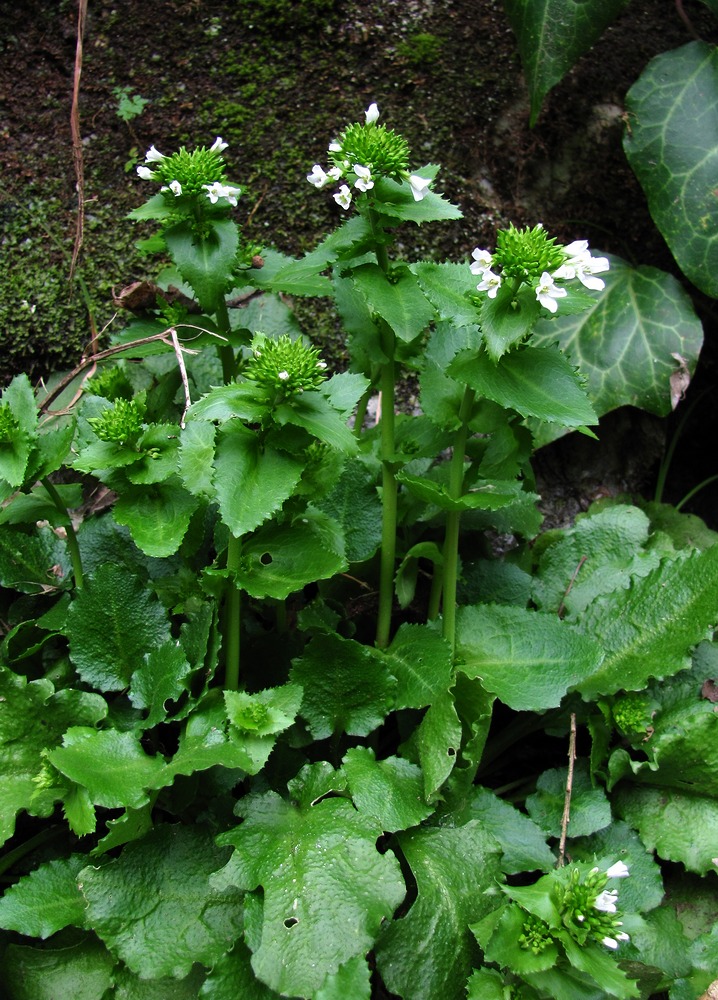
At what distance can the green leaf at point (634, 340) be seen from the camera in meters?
2.26

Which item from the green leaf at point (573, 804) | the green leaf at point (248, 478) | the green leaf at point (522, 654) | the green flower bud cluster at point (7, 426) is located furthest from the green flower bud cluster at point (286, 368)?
the green leaf at point (573, 804)

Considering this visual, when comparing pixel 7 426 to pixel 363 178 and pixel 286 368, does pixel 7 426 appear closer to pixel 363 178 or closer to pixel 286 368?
pixel 286 368

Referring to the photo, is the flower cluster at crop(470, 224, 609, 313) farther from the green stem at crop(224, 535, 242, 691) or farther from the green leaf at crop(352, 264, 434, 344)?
the green stem at crop(224, 535, 242, 691)

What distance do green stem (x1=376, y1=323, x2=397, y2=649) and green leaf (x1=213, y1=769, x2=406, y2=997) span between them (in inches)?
15.7

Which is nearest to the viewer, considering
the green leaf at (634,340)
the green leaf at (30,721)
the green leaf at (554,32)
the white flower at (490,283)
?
the white flower at (490,283)

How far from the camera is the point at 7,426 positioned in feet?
4.73

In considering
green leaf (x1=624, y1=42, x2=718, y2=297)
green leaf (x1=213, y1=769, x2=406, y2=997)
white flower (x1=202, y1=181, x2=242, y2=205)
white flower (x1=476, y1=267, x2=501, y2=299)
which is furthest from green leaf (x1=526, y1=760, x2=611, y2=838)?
green leaf (x1=624, y1=42, x2=718, y2=297)

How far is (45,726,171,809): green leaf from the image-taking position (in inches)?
49.3

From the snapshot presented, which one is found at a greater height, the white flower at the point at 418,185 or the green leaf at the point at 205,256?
the white flower at the point at 418,185

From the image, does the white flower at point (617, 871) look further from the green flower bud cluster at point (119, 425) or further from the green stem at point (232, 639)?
the green flower bud cluster at point (119, 425)

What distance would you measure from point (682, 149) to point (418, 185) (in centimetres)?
131

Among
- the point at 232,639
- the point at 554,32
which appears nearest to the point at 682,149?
the point at 554,32

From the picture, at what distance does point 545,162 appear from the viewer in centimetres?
247

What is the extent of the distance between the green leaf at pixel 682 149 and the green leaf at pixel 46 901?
2025mm
